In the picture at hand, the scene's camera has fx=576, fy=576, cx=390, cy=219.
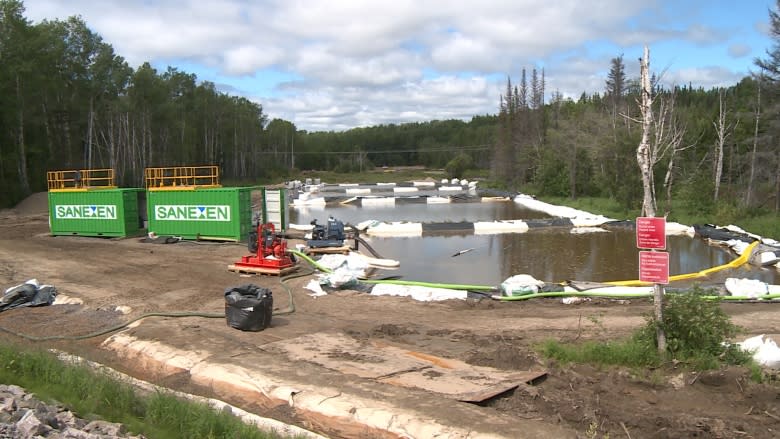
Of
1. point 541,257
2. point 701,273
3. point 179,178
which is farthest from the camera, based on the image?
point 179,178

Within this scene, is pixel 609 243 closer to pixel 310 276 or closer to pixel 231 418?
pixel 310 276

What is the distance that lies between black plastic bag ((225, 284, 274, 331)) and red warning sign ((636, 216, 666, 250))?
20.7 ft

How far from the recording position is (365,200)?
157ft

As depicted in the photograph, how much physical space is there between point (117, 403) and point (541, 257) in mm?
16202

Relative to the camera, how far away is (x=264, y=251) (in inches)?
634

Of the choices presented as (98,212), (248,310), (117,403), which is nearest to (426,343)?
(248,310)

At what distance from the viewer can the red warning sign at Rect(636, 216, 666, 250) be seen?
712 cm

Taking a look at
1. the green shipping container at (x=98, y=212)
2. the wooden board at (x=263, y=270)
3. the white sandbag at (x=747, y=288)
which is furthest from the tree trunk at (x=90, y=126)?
the white sandbag at (x=747, y=288)

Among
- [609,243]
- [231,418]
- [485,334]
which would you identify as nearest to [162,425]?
[231,418]

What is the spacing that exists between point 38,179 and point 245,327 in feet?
148

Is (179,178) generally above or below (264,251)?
above

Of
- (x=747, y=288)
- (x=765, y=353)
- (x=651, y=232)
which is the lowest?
(x=747, y=288)

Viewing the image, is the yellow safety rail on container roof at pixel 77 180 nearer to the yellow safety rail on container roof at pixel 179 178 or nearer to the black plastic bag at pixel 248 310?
the yellow safety rail on container roof at pixel 179 178

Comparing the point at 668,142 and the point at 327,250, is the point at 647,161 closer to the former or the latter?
the point at 327,250
